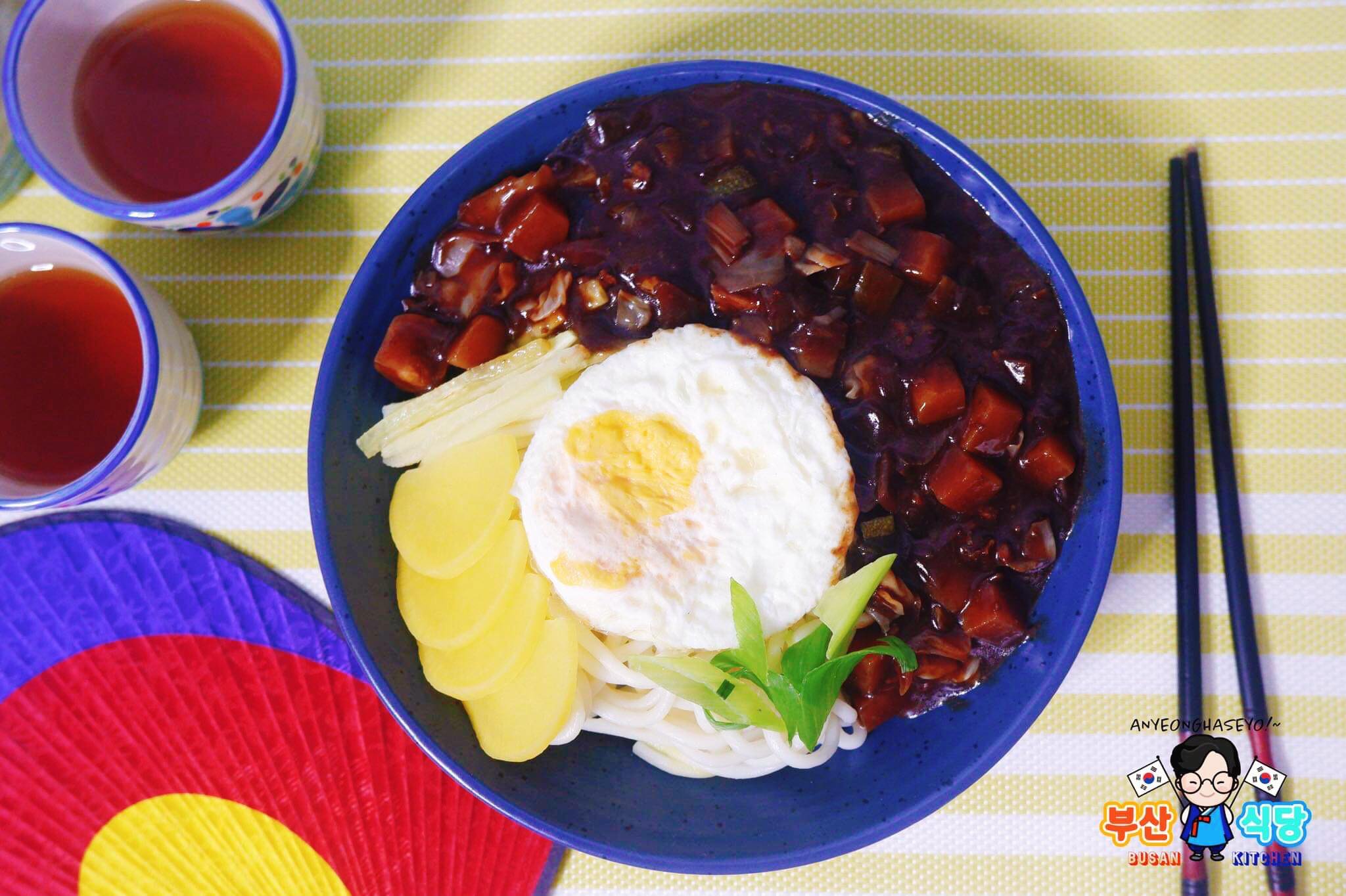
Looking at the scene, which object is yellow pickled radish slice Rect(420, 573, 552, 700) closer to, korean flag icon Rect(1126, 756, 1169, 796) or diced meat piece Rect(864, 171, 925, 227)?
diced meat piece Rect(864, 171, 925, 227)

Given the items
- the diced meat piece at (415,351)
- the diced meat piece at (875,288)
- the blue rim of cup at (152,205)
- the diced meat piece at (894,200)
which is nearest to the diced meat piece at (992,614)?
the diced meat piece at (875,288)

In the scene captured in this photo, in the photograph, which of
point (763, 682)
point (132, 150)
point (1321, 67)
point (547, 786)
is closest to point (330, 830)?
point (547, 786)

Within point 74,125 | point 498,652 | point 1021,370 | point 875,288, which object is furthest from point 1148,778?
point 74,125

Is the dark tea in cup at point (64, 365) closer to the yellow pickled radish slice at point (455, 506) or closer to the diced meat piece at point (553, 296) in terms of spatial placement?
the yellow pickled radish slice at point (455, 506)

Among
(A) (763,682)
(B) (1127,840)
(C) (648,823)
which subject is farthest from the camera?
(B) (1127,840)

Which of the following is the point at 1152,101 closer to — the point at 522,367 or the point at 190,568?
the point at 522,367

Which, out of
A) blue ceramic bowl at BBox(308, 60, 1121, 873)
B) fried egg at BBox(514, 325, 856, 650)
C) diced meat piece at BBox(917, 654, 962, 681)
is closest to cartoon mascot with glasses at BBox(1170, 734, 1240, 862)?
blue ceramic bowl at BBox(308, 60, 1121, 873)

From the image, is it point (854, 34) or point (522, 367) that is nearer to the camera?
point (522, 367)
